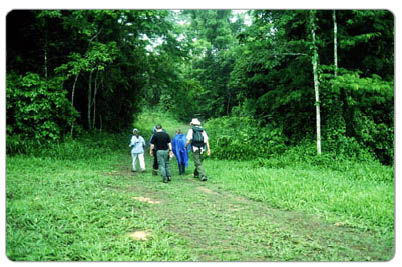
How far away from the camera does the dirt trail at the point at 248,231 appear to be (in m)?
4.16

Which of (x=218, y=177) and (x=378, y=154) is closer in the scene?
(x=218, y=177)

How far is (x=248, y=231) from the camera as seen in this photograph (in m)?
4.94

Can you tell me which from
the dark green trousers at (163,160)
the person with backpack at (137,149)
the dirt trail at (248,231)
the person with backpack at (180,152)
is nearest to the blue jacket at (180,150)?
the person with backpack at (180,152)

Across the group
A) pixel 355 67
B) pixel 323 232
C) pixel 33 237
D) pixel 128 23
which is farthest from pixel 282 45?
pixel 33 237

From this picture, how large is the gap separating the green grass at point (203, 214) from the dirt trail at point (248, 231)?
0.05ft

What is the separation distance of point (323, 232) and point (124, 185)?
458 cm

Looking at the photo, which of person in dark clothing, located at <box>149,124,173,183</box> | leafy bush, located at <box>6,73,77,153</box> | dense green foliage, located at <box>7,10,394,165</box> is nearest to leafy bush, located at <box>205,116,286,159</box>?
dense green foliage, located at <box>7,10,394,165</box>

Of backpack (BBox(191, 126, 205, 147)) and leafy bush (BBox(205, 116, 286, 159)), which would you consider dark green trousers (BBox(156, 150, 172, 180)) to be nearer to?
backpack (BBox(191, 126, 205, 147))

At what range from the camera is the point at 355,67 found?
998 cm

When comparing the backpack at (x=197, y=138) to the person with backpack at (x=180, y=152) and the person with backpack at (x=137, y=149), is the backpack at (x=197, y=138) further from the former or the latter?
the person with backpack at (x=137, y=149)

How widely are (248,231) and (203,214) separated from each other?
1027 millimetres

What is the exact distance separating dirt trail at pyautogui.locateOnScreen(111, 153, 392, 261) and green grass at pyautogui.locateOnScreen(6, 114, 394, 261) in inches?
0.6

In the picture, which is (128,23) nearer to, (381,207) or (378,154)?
(378,154)

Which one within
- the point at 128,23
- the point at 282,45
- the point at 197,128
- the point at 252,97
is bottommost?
the point at 197,128
